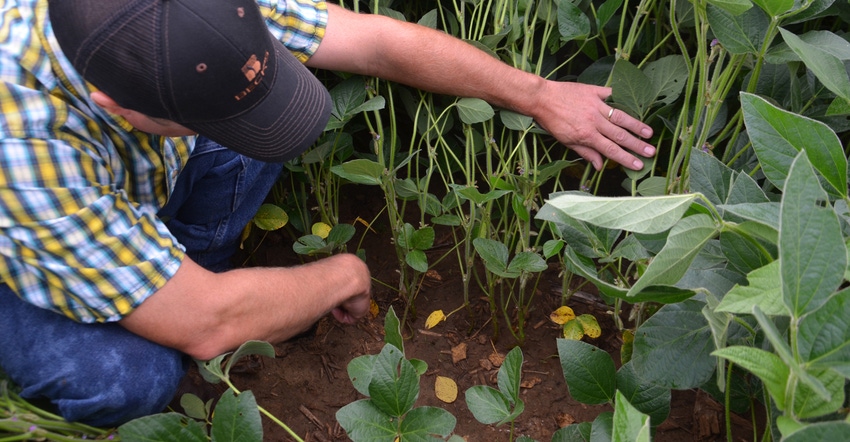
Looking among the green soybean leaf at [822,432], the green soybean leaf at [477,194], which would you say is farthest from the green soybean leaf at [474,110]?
the green soybean leaf at [822,432]

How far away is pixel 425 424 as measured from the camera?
954 millimetres

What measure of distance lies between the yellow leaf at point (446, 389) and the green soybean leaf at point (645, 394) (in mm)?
484

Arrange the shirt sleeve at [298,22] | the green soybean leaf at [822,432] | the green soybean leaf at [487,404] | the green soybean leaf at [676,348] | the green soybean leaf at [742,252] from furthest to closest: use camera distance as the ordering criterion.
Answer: the shirt sleeve at [298,22]
the green soybean leaf at [487,404]
the green soybean leaf at [676,348]
the green soybean leaf at [742,252]
the green soybean leaf at [822,432]

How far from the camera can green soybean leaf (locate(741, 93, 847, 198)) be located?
29.2 inches

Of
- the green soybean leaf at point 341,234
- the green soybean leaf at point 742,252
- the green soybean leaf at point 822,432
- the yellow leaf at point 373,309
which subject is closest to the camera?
the green soybean leaf at point 822,432

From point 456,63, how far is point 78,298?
789 millimetres

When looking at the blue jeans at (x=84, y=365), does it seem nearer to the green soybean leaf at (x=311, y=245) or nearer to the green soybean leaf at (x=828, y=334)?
the green soybean leaf at (x=311, y=245)

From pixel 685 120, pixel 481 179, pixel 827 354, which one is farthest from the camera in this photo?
pixel 481 179

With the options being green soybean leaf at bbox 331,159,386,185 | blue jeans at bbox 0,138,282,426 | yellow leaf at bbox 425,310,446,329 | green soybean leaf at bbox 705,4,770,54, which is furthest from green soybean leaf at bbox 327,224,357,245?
green soybean leaf at bbox 705,4,770,54

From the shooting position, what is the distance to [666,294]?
0.82m

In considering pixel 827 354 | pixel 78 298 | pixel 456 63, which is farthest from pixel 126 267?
pixel 827 354

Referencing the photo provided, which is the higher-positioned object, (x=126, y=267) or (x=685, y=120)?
(x=685, y=120)

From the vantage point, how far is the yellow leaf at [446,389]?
1387mm

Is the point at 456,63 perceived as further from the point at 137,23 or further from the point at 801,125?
the point at 801,125
